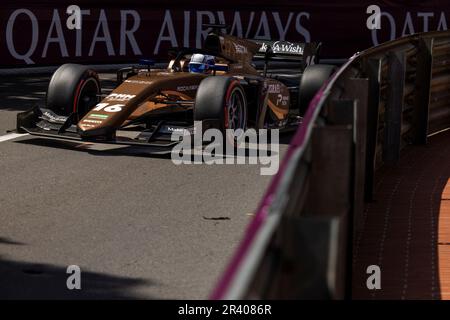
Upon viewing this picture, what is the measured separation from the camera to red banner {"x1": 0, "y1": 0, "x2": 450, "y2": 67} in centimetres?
1786

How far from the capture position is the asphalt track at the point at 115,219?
18.9ft

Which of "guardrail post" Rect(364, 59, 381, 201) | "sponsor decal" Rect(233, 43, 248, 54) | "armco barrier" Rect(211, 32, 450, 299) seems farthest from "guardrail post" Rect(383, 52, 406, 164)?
"sponsor decal" Rect(233, 43, 248, 54)

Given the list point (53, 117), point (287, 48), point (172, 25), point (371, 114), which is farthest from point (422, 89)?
point (172, 25)

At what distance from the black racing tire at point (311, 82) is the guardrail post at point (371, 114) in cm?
340

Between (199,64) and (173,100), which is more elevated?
(199,64)

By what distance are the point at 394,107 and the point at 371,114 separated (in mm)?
1414

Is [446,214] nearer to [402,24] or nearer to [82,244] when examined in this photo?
[82,244]

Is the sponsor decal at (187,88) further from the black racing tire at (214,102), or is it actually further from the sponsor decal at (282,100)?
the sponsor decal at (282,100)

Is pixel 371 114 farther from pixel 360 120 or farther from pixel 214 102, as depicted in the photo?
pixel 214 102

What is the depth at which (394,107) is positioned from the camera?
9539 mm

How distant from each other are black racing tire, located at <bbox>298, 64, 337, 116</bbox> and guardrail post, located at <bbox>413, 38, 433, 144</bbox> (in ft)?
3.51

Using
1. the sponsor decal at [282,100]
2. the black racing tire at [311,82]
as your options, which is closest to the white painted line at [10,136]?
the sponsor decal at [282,100]

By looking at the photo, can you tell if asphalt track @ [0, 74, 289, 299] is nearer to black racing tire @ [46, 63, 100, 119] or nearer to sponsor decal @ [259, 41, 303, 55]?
black racing tire @ [46, 63, 100, 119]
